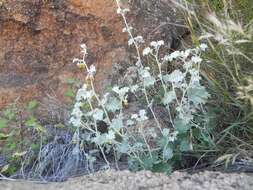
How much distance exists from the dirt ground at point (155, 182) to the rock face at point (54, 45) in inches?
36.9

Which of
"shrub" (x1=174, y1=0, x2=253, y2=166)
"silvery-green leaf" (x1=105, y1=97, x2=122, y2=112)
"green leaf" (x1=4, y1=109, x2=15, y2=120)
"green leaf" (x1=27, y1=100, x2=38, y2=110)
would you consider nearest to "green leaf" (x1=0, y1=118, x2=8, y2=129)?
"green leaf" (x1=4, y1=109, x2=15, y2=120)

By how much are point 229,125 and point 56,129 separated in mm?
1027

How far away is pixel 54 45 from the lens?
3500 mm

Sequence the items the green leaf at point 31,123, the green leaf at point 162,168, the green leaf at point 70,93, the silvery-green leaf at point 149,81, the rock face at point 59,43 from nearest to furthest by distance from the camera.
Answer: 1. the green leaf at point 162,168
2. the silvery-green leaf at point 149,81
3. the green leaf at point 31,123
4. the green leaf at point 70,93
5. the rock face at point 59,43

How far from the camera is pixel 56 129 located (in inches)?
129

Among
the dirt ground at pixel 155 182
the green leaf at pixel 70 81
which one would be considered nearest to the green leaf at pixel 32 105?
the green leaf at pixel 70 81

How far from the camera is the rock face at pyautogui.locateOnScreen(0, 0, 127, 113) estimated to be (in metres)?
3.47

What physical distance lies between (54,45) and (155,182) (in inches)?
53.4

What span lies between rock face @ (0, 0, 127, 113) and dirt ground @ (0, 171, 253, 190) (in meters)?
0.94

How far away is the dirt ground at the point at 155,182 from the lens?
7.77 ft

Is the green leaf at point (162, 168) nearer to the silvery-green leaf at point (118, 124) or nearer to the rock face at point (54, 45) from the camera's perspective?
the silvery-green leaf at point (118, 124)

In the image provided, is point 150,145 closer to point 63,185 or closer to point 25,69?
point 63,185

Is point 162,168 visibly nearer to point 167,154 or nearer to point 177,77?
point 167,154

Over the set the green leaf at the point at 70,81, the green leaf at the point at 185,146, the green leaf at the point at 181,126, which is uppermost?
the green leaf at the point at 70,81
